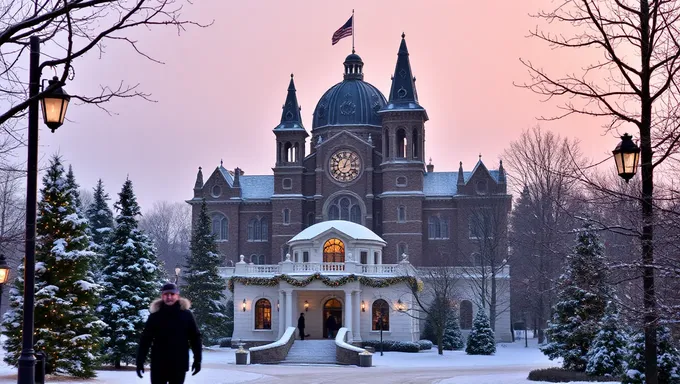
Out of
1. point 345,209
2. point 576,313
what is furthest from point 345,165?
point 576,313

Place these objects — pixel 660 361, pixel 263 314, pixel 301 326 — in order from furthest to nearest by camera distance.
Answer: pixel 263 314 → pixel 301 326 → pixel 660 361

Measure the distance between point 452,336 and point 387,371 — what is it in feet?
67.3

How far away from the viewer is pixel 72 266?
81.8ft

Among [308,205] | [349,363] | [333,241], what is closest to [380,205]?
[308,205]

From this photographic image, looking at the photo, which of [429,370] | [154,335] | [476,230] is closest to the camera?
[154,335]

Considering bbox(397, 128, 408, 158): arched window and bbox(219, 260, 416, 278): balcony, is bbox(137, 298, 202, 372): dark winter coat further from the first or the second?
bbox(397, 128, 408, 158): arched window

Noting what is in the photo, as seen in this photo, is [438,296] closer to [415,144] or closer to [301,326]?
[301,326]

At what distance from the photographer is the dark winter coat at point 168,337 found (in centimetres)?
1023

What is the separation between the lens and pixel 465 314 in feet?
204

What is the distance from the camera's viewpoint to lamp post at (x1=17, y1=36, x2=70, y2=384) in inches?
498

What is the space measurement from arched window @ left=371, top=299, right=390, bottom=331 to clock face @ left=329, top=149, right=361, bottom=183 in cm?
2439

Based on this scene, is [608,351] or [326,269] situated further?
[326,269]

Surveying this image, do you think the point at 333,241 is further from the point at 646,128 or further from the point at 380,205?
the point at 646,128

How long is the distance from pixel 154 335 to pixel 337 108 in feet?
225
